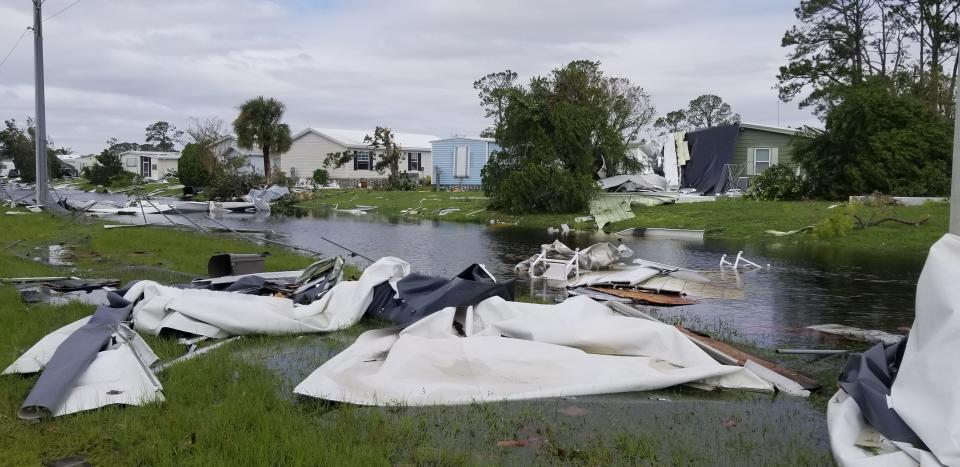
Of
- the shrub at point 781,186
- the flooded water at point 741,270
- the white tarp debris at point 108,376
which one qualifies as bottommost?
the flooded water at point 741,270

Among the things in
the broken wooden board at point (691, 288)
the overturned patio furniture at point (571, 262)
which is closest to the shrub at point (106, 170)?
the overturned patio furniture at point (571, 262)

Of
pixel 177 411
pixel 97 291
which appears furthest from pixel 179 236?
pixel 177 411

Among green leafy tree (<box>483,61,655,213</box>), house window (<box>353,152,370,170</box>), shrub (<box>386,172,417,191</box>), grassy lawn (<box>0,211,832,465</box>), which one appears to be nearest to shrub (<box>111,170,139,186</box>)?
house window (<box>353,152,370,170</box>)

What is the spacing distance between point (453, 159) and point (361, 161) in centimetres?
948

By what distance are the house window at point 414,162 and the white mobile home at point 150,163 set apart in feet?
113

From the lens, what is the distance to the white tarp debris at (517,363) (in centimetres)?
558

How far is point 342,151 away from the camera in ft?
196

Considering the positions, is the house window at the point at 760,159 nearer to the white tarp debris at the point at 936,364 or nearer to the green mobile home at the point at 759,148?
the green mobile home at the point at 759,148

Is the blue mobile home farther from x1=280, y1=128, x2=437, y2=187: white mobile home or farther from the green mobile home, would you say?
the green mobile home

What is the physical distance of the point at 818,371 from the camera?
6.90 metres

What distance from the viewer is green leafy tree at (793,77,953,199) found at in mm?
27266

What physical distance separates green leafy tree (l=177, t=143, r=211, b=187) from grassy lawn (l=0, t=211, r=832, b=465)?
162 ft

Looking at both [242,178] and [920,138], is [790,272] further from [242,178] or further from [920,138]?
[242,178]

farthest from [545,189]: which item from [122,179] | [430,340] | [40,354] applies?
[122,179]
